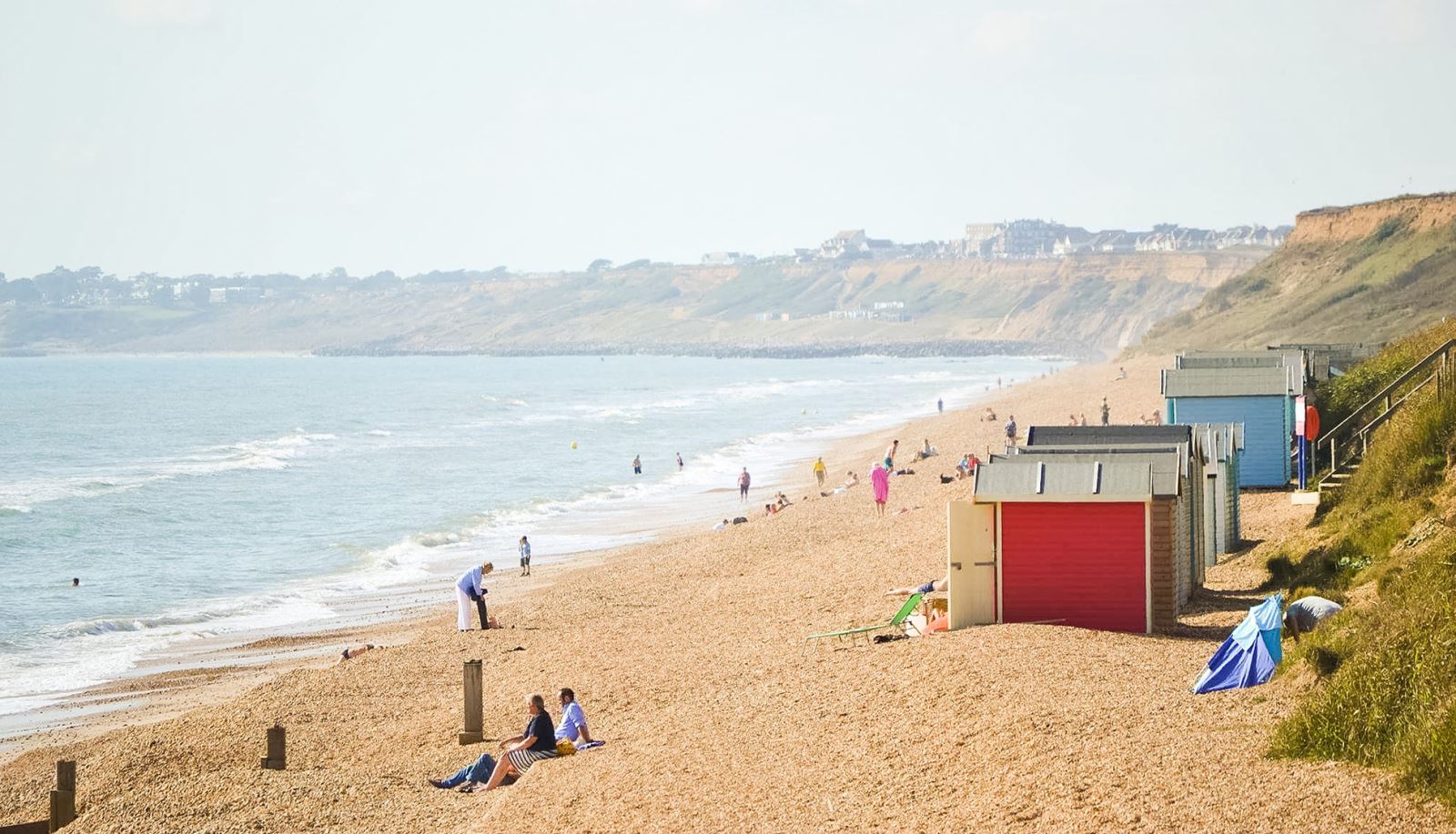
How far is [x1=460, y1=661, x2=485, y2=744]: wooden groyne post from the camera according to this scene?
45.5ft

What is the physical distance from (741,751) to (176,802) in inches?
179

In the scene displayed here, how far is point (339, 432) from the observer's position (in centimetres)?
7625

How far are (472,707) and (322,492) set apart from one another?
34157 millimetres

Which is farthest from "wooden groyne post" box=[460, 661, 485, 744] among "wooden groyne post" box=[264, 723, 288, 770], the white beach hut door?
the white beach hut door

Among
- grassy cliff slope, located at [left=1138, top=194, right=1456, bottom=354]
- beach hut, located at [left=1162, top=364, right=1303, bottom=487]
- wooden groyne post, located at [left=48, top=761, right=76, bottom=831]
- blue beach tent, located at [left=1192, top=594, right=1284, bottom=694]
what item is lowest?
wooden groyne post, located at [left=48, top=761, right=76, bottom=831]

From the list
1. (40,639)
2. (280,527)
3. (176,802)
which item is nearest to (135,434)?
(280,527)

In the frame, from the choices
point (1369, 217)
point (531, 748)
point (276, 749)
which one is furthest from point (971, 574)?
point (1369, 217)

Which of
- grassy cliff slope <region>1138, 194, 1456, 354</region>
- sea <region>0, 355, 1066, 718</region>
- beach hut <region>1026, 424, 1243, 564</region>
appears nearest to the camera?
beach hut <region>1026, 424, 1243, 564</region>

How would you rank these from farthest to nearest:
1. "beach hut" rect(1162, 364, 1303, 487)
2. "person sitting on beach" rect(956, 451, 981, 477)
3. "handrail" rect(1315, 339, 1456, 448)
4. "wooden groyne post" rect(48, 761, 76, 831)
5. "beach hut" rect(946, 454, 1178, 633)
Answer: "person sitting on beach" rect(956, 451, 981, 477), "beach hut" rect(1162, 364, 1303, 487), "handrail" rect(1315, 339, 1456, 448), "beach hut" rect(946, 454, 1178, 633), "wooden groyne post" rect(48, 761, 76, 831)

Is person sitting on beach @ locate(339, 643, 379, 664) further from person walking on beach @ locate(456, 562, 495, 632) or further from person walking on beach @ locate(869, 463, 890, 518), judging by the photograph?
person walking on beach @ locate(869, 463, 890, 518)

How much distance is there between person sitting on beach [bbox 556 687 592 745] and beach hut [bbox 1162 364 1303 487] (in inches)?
581

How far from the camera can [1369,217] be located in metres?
89.9

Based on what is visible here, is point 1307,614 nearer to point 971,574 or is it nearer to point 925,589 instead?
point 971,574

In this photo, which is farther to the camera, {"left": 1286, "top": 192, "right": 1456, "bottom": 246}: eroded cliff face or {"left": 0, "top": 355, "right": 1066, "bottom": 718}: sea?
{"left": 1286, "top": 192, "right": 1456, "bottom": 246}: eroded cliff face
